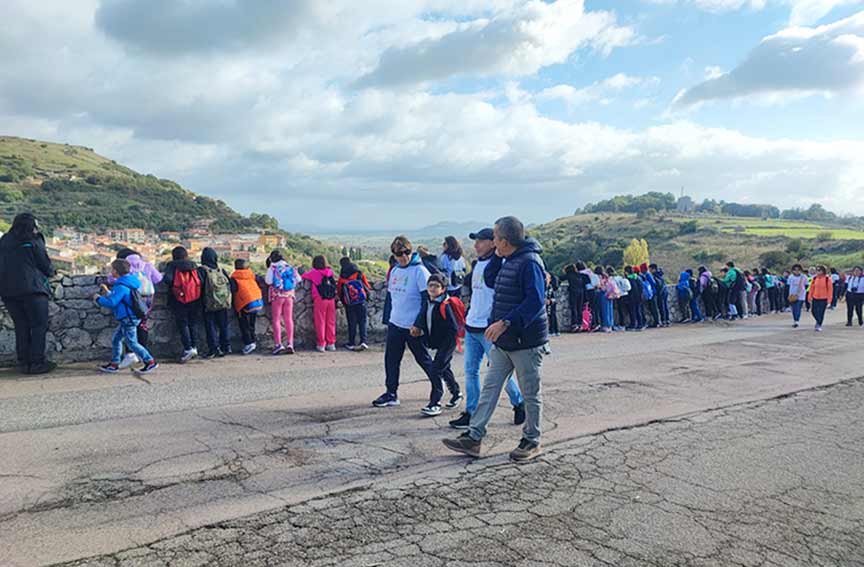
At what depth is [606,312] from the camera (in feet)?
51.6

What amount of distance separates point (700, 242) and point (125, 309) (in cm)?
9124

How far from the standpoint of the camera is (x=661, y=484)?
471 centimetres

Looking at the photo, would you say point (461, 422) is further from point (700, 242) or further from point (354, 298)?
point (700, 242)

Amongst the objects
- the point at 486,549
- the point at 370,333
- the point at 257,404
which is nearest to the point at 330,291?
the point at 370,333

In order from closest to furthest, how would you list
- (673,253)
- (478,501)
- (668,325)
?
(478,501)
(668,325)
(673,253)

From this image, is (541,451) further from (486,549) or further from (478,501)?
(486,549)

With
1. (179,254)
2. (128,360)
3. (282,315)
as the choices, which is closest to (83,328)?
(128,360)

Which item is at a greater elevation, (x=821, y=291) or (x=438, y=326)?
(x=438, y=326)

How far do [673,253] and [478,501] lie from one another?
86999 mm

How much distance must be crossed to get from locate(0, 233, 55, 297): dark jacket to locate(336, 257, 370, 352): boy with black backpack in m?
4.49

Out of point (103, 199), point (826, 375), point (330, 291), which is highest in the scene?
point (103, 199)

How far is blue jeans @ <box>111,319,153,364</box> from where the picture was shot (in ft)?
26.2

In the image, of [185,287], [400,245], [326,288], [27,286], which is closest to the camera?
[400,245]

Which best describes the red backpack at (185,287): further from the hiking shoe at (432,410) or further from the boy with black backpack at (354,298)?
the hiking shoe at (432,410)
